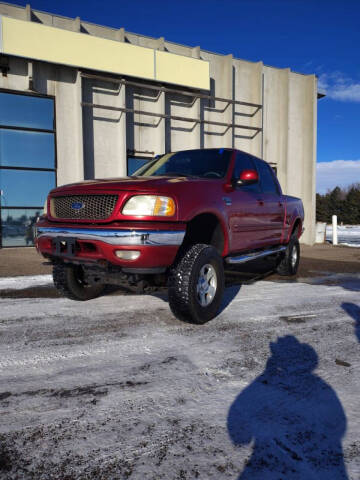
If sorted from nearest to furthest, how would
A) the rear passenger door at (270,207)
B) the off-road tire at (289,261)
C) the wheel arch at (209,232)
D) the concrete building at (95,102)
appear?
the wheel arch at (209,232) → the rear passenger door at (270,207) → the off-road tire at (289,261) → the concrete building at (95,102)

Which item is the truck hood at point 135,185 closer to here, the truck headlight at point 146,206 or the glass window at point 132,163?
the truck headlight at point 146,206

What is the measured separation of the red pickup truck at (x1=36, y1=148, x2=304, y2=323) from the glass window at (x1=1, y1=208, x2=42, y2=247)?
28.4ft

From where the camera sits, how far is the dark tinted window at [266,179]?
547cm

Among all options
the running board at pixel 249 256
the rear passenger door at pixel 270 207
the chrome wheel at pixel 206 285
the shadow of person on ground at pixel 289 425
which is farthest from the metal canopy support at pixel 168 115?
the shadow of person on ground at pixel 289 425

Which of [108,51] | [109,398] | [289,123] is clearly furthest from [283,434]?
[289,123]

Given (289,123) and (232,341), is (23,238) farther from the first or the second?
(289,123)

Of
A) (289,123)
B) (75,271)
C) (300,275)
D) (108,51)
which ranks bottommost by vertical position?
(300,275)

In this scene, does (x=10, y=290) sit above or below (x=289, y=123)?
below

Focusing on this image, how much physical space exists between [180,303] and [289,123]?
15371 millimetres

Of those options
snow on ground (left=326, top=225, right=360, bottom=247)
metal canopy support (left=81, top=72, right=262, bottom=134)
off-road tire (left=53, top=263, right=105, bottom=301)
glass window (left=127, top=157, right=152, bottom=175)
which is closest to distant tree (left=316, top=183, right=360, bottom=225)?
snow on ground (left=326, top=225, right=360, bottom=247)

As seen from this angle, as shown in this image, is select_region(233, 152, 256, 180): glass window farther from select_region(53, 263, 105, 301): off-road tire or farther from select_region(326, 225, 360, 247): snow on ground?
select_region(326, 225, 360, 247): snow on ground

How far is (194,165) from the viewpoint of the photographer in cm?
455

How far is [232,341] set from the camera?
2959mm

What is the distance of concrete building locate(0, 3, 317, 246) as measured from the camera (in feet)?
37.9
